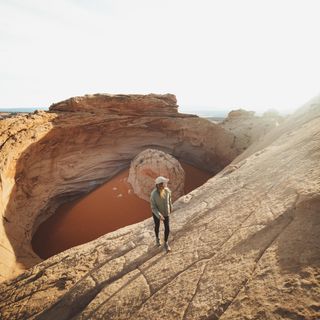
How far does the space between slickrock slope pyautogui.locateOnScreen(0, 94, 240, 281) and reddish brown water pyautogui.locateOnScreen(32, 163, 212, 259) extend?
0.44m

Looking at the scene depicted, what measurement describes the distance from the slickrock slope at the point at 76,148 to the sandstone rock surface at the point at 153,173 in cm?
276

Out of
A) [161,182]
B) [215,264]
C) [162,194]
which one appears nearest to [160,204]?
[162,194]

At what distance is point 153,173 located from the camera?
866 centimetres

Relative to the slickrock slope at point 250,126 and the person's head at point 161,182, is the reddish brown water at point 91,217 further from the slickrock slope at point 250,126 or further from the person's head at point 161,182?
the person's head at point 161,182

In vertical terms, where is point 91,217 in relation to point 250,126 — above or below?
below

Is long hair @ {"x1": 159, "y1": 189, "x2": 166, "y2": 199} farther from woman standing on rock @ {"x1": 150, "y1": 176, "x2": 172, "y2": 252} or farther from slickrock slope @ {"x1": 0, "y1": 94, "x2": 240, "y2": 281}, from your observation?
slickrock slope @ {"x1": 0, "y1": 94, "x2": 240, "y2": 281}

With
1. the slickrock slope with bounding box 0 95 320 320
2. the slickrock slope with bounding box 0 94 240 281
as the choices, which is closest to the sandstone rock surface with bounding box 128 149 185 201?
the slickrock slope with bounding box 0 94 240 281

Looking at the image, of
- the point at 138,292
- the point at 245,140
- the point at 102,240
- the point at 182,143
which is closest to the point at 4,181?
the point at 102,240

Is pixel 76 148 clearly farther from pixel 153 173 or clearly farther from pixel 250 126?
pixel 250 126

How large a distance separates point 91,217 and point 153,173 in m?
2.83

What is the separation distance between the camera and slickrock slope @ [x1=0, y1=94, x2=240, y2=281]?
24.1 feet

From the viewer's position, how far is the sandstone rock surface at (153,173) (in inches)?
343

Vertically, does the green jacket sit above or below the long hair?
below

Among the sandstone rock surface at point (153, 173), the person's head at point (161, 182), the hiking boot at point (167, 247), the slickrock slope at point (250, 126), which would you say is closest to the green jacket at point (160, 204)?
the person's head at point (161, 182)
